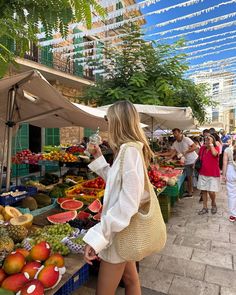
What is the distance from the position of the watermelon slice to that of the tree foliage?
4.79 m

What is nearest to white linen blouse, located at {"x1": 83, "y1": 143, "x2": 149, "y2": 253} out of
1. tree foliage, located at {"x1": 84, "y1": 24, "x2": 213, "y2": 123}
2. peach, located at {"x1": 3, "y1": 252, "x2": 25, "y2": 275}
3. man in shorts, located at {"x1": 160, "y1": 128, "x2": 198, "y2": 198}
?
peach, located at {"x1": 3, "y1": 252, "x2": 25, "y2": 275}

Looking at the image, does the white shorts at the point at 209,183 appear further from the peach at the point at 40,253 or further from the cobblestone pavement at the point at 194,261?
the peach at the point at 40,253

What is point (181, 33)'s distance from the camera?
7.11 metres

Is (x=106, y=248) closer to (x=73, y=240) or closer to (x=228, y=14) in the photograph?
(x=73, y=240)

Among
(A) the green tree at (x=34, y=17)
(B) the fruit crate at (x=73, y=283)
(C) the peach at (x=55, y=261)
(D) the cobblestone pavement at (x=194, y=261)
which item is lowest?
(D) the cobblestone pavement at (x=194, y=261)

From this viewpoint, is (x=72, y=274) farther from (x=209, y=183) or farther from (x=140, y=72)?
(x=140, y=72)

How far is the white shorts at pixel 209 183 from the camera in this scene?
5.78 meters

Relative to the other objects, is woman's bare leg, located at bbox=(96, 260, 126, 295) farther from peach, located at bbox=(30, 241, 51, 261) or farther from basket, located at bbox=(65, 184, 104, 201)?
basket, located at bbox=(65, 184, 104, 201)

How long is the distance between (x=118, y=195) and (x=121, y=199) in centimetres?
6

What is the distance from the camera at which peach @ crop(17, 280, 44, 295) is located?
1.56 m

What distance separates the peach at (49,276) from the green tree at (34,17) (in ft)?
4.41

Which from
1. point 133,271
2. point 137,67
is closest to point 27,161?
point 137,67

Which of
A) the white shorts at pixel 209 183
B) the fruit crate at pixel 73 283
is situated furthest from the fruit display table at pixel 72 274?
the white shorts at pixel 209 183

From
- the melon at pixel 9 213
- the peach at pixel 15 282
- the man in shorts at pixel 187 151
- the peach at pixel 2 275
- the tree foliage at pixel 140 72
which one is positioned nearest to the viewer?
the peach at pixel 15 282
